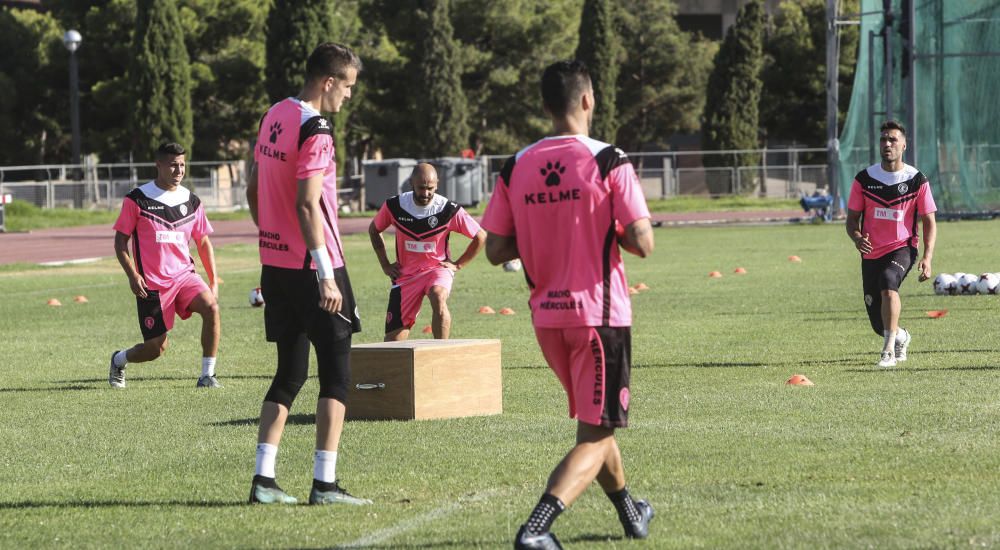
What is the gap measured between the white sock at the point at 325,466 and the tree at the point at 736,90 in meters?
54.3

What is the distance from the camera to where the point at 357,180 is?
58.4m

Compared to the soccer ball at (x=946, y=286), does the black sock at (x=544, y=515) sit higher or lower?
higher

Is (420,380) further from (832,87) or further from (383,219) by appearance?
(832,87)

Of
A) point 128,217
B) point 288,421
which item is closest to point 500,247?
point 288,421

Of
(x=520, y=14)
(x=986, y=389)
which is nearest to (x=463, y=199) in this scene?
(x=520, y=14)

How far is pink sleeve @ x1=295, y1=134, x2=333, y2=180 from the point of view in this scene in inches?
270

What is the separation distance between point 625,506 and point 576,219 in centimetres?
121

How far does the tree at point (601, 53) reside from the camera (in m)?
60.4

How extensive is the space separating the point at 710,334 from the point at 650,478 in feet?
26.2

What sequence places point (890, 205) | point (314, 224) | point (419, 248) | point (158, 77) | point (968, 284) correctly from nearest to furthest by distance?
1. point (314, 224)
2. point (419, 248)
3. point (890, 205)
4. point (968, 284)
5. point (158, 77)

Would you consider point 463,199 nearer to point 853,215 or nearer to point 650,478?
point 853,215

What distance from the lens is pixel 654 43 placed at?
2660 inches

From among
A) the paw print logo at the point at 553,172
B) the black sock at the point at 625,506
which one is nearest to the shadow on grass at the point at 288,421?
the black sock at the point at 625,506

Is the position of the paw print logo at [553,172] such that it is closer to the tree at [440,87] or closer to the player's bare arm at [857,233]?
the player's bare arm at [857,233]
